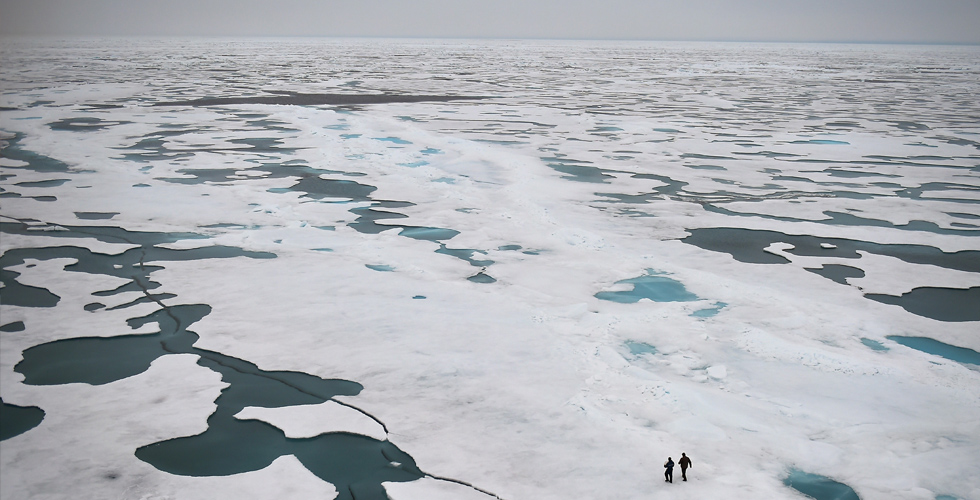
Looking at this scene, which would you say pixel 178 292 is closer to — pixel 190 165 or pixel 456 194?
pixel 456 194

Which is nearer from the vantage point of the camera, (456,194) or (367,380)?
(367,380)

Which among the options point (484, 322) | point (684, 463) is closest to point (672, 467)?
point (684, 463)

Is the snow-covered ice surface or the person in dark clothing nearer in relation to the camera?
the person in dark clothing

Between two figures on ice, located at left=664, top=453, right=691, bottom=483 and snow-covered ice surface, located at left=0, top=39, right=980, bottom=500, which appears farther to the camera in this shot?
snow-covered ice surface, located at left=0, top=39, right=980, bottom=500

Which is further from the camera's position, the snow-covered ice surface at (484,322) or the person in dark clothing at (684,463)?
the snow-covered ice surface at (484,322)

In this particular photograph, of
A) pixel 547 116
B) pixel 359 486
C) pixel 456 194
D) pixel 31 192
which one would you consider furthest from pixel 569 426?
pixel 547 116

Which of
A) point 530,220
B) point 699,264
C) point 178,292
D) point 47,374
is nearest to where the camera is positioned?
point 47,374

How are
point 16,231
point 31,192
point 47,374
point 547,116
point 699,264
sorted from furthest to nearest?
point 547,116
point 31,192
point 16,231
point 699,264
point 47,374

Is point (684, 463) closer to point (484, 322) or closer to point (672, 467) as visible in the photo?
point (672, 467)
